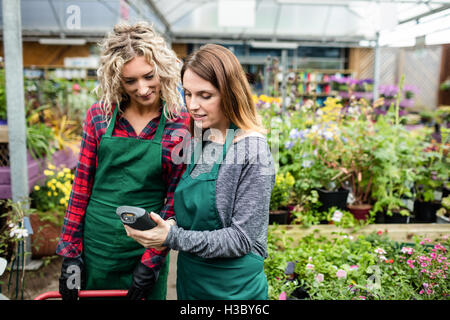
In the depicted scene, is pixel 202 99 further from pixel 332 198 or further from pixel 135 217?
pixel 332 198

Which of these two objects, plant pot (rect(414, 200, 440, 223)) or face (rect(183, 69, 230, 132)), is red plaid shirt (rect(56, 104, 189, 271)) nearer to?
face (rect(183, 69, 230, 132))

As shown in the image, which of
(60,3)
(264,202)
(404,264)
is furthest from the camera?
(60,3)

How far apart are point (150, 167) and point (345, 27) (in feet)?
32.1

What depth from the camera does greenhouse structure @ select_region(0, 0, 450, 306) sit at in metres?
0.89

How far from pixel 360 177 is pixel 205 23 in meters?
8.01

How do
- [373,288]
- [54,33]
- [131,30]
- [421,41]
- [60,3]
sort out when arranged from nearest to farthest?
1. [131,30]
2. [373,288]
3. [421,41]
4. [60,3]
5. [54,33]

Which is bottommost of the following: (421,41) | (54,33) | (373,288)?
(373,288)

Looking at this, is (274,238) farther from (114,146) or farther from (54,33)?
(54,33)

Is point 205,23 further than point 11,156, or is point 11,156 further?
point 205,23

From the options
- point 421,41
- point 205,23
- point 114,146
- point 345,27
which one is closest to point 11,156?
point 114,146

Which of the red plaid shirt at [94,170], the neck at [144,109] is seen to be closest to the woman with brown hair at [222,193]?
the red plaid shirt at [94,170]

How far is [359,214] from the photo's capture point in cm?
235

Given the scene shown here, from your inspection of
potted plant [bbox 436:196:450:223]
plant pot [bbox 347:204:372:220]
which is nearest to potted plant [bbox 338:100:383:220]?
plant pot [bbox 347:204:372:220]

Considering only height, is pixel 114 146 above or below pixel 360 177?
above
